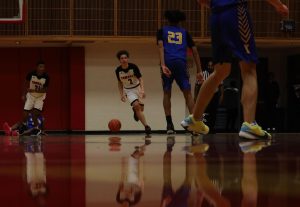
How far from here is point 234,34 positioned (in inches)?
173

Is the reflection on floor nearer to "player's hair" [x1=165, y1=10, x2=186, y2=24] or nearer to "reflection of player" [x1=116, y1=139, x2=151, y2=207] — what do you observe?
"reflection of player" [x1=116, y1=139, x2=151, y2=207]

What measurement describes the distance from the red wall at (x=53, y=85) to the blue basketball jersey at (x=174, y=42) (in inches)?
321

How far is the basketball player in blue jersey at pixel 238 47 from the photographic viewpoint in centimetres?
441

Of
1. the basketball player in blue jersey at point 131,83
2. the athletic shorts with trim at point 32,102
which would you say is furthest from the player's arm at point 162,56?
the athletic shorts with trim at point 32,102

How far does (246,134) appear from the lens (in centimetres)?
453

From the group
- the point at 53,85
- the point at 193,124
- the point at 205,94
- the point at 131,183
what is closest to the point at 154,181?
the point at 131,183

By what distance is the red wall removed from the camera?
15875 mm

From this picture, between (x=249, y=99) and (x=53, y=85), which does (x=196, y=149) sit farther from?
(x=53, y=85)

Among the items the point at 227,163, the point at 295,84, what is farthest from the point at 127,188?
the point at 295,84

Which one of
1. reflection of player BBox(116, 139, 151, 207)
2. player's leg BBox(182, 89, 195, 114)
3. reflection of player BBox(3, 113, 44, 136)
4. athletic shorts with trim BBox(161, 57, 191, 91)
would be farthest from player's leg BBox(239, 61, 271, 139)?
reflection of player BBox(3, 113, 44, 136)

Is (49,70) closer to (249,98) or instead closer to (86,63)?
(86,63)

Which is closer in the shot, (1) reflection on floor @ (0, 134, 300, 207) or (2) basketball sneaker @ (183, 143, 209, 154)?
(1) reflection on floor @ (0, 134, 300, 207)

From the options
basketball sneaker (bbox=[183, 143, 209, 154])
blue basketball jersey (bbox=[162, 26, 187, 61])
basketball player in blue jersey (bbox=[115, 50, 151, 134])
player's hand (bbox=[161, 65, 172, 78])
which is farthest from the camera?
basketball player in blue jersey (bbox=[115, 50, 151, 134])

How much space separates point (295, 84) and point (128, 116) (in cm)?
531
